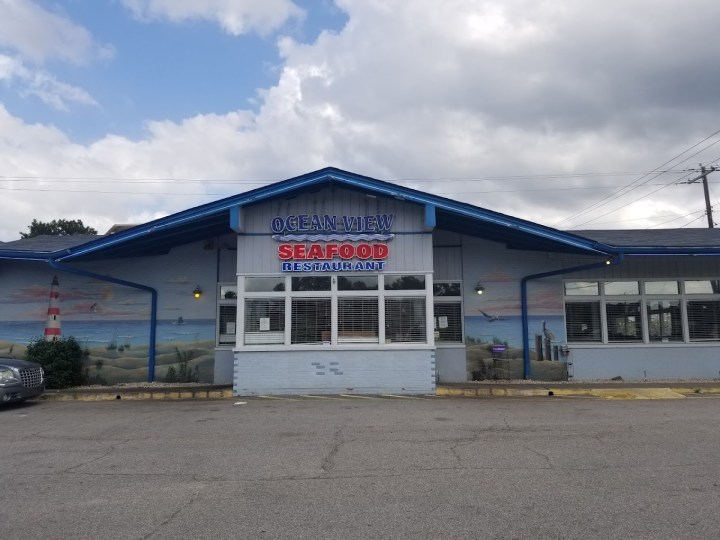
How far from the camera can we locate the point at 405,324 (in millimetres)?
13586

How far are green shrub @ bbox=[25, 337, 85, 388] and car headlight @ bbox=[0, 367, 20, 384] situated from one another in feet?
8.60

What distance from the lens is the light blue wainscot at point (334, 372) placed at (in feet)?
43.7

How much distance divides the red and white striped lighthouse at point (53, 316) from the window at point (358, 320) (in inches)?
324

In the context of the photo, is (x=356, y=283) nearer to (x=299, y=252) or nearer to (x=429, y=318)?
(x=299, y=252)

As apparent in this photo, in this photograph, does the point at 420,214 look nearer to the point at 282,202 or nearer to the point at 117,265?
the point at 282,202

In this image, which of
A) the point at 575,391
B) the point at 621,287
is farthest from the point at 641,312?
the point at 575,391

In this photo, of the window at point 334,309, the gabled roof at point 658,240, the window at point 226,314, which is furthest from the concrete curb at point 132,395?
the gabled roof at point 658,240

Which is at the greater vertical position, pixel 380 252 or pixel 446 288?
pixel 380 252

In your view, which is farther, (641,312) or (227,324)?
(641,312)

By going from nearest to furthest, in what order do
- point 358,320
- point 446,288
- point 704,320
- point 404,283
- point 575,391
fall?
point 575,391
point 358,320
point 404,283
point 446,288
point 704,320

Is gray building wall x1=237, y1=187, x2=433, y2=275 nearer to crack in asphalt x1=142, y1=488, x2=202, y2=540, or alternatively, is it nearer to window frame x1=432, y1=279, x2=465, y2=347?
window frame x1=432, y1=279, x2=465, y2=347

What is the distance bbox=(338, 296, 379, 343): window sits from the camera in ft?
44.6

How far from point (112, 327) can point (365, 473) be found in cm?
1179

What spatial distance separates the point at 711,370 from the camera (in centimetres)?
1587
